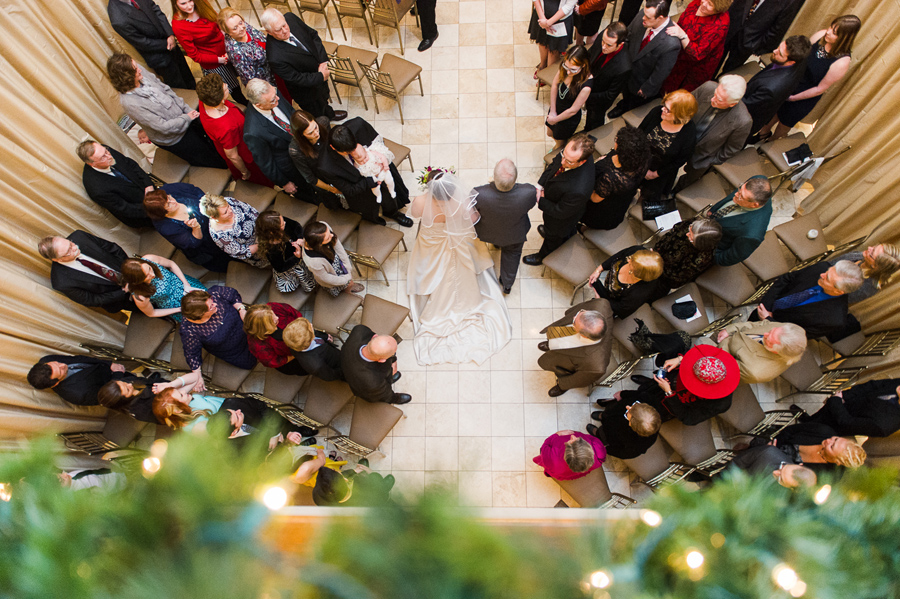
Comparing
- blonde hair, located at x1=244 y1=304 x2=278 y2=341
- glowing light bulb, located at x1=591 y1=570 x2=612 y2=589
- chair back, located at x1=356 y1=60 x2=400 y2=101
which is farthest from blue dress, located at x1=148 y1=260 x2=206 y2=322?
glowing light bulb, located at x1=591 y1=570 x2=612 y2=589

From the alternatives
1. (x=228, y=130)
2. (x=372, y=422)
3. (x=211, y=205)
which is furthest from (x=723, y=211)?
(x=228, y=130)

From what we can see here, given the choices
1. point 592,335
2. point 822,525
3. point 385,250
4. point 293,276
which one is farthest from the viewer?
point 385,250

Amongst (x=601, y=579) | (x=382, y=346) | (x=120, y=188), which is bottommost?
(x=382, y=346)

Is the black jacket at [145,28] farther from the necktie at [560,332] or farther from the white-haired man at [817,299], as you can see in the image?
the white-haired man at [817,299]

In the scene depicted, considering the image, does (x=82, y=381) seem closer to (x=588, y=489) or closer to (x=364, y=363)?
(x=364, y=363)

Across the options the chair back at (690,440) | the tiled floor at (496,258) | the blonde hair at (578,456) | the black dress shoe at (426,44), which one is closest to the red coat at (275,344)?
the tiled floor at (496,258)

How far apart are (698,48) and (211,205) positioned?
490cm

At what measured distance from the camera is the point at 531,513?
1.24 metres

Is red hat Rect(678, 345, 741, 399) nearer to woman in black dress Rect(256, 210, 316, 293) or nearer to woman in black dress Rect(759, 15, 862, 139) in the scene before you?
woman in black dress Rect(759, 15, 862, 139)

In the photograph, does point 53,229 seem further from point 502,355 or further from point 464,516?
point 464,516

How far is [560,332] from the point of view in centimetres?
402

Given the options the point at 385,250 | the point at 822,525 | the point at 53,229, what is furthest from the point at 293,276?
the point at 822,525

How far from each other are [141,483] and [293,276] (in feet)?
12.0

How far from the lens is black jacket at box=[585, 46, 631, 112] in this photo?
4.68 metres
